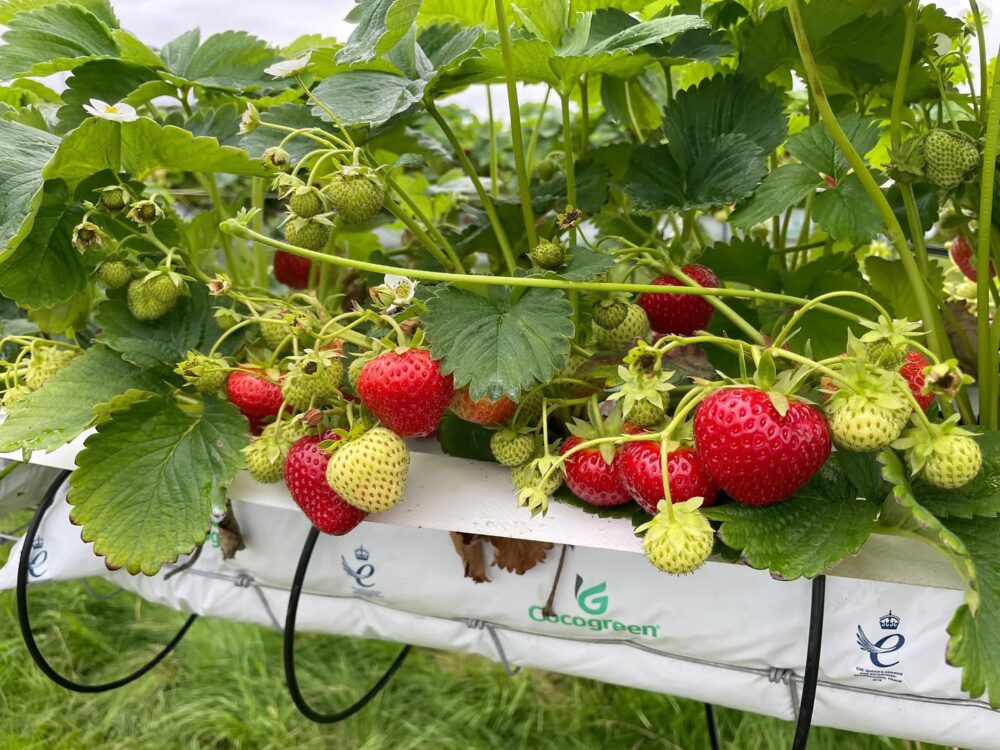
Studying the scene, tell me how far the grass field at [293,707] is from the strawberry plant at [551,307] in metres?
0.58

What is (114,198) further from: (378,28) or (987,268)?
(987,268)

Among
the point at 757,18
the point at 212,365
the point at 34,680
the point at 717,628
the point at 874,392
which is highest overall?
the point at 757,18

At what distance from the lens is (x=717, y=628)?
576mm

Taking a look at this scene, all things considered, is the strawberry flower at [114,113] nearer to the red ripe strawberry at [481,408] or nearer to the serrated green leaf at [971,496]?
the red ripe strawberry at [481,408]

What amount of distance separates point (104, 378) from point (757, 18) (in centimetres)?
58

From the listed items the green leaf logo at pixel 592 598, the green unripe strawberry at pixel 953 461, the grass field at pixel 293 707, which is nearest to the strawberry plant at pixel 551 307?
the green unripe strawberry at pixel 953 461

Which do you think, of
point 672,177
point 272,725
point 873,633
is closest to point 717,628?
point 873,633

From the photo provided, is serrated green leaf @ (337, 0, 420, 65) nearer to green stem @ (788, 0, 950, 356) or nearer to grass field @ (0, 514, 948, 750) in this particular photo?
green stem @ (788, 0, 950, 356)

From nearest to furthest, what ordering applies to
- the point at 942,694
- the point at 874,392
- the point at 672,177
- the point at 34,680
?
the point at 874,392 → the point at 942,694 → the point at 672,177 → the point at 34,680

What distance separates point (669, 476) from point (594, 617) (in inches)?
8.4

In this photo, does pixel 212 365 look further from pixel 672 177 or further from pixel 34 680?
pixel 34 680

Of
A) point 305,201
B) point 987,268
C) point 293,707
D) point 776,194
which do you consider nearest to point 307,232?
point 305,201

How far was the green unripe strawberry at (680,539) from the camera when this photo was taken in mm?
403

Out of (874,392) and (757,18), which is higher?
(757,18)
